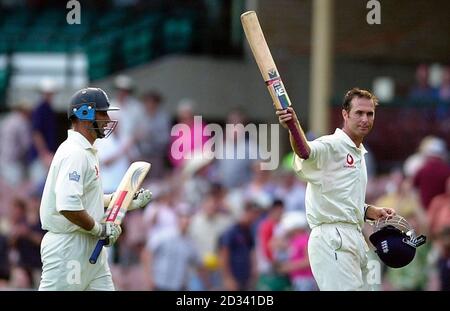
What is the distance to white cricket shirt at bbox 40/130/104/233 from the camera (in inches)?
397

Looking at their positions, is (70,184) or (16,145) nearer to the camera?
(70,184)

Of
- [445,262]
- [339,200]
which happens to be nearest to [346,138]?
[339,200]

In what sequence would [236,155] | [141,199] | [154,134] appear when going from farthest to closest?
[154,134] < [236,155] < [141,199]

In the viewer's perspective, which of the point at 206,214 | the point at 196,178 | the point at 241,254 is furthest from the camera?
the point at 196,178

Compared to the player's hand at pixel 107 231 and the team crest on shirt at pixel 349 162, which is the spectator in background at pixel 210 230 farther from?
the team crest on shirt at pixel 349 162

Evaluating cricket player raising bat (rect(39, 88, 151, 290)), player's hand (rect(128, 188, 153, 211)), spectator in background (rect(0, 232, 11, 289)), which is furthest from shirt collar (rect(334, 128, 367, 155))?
spectator in background (rect(0, 232, 11, 289))

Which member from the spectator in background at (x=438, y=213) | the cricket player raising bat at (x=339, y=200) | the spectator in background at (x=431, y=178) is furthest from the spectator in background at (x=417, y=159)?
the cricket player raising bat at (x=339, y=200)

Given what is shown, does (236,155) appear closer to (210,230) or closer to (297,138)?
(210,230)

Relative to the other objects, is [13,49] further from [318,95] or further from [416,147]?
[416,147]

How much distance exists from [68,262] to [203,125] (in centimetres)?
1016

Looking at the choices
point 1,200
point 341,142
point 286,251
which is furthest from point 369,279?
point 1,200

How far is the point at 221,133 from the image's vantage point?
63.3 feet

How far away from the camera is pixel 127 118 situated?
18.5 m

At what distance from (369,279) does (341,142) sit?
1249mm
